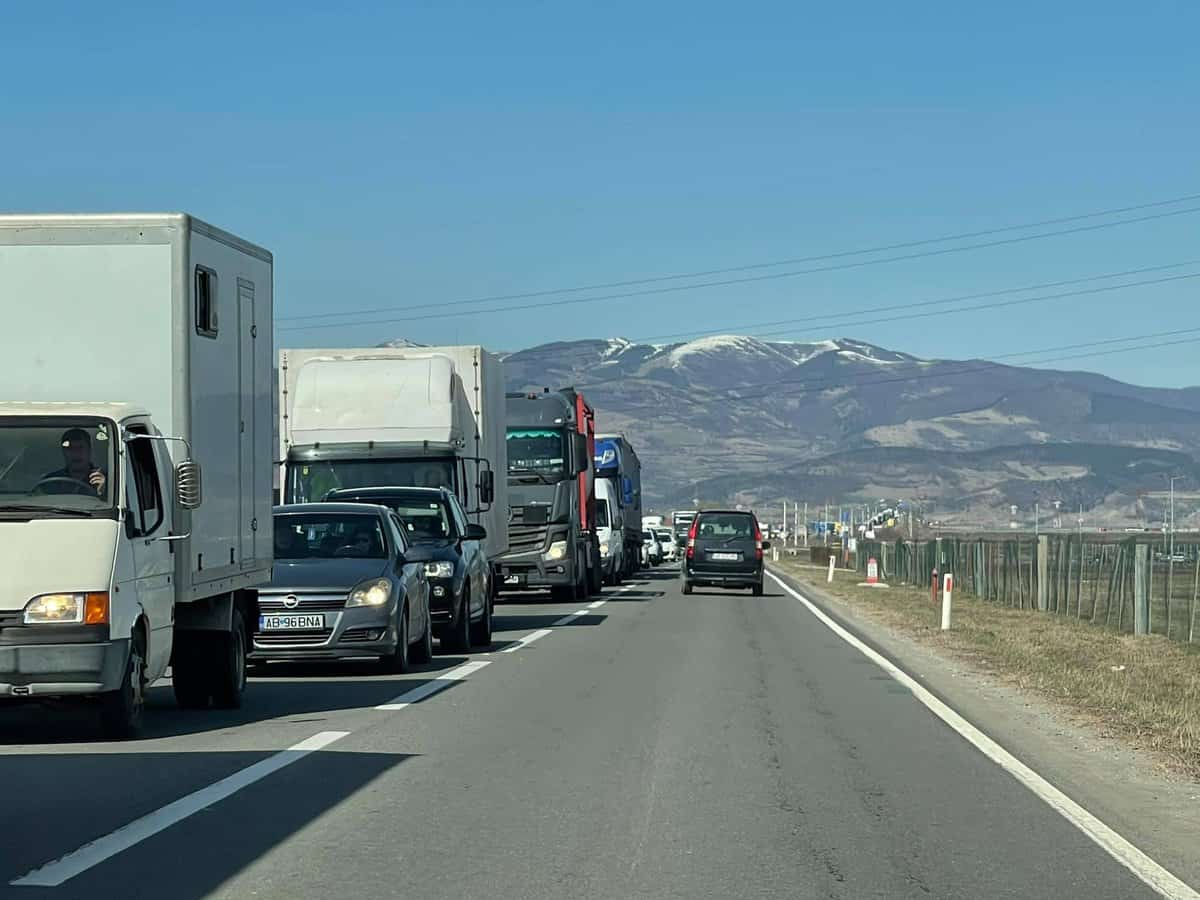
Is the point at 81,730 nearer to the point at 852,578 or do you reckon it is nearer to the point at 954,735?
the point at 954,735

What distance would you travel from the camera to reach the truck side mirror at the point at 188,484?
12.8 meters

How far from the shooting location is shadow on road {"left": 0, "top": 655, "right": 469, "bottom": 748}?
13359 millimetres

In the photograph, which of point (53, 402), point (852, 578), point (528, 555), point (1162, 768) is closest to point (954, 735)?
point (1162, 768)

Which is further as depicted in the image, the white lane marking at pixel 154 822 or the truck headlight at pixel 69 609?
the truck headlight at pixel 69 609

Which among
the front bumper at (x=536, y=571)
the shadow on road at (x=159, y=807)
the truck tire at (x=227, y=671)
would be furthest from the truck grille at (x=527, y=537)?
the shadow on road at (x=159, y=807)

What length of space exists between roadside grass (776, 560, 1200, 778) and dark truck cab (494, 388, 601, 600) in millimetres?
5733

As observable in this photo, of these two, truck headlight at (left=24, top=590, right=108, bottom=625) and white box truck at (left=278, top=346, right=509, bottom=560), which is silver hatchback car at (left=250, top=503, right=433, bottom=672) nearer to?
truck headlight at (left=24, top=590, right=108, bottom=625)

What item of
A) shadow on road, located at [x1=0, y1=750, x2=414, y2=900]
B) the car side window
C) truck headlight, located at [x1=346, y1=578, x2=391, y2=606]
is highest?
the car side window

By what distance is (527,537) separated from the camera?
38.8 m

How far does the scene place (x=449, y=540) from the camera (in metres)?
23.3

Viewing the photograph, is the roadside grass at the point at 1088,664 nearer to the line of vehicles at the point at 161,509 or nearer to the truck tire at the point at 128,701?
the line of vehicles at the point at 161,509

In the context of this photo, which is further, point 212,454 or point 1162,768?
point 212,454

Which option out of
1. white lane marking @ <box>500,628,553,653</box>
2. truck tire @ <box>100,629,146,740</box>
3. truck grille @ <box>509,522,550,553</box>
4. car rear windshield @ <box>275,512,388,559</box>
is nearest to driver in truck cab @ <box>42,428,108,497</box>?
truck tire @ <box>100,629,146,740</box>

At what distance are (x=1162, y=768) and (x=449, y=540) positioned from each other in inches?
483
